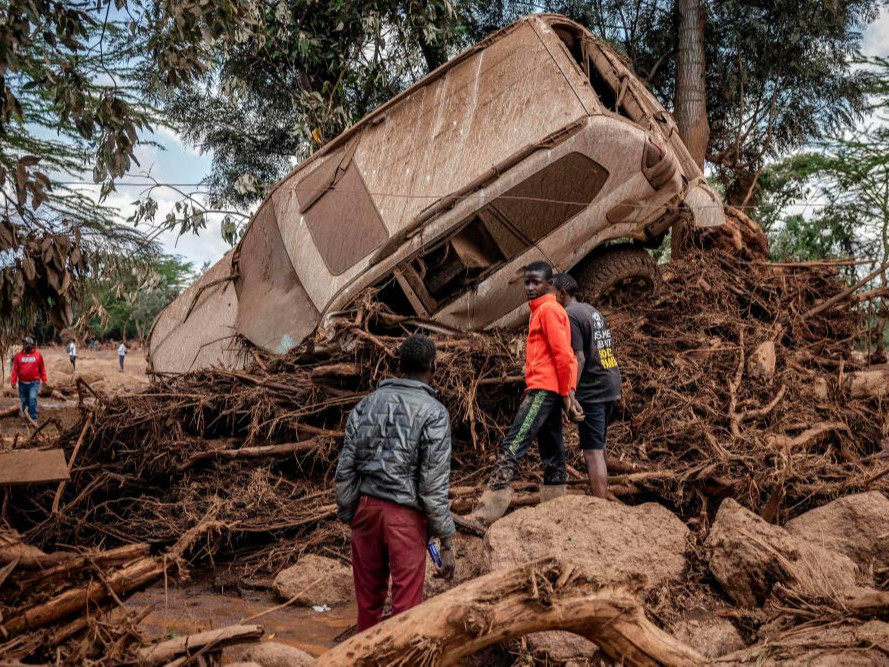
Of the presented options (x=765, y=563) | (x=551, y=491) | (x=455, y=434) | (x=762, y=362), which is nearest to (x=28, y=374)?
(x=455, y=434)

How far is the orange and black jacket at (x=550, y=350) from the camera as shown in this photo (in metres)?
4.44

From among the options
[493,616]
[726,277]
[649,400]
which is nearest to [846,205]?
[726,277]

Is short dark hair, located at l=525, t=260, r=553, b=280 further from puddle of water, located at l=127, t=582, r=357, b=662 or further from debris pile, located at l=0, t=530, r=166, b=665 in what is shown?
debris pile, located at l=0, t=530, r=166, b=665

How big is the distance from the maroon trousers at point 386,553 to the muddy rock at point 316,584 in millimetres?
1092

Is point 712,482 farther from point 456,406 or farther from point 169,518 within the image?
point 169,518

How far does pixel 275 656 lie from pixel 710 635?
74.8 inches

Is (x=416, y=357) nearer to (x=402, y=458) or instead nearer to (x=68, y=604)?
(x=402, y=458)

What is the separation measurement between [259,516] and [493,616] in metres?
2.75

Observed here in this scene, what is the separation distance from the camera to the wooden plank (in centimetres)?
398

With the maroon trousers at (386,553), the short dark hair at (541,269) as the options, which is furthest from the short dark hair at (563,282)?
the maroon trousers at (386,553)

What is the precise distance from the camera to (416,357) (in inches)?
125

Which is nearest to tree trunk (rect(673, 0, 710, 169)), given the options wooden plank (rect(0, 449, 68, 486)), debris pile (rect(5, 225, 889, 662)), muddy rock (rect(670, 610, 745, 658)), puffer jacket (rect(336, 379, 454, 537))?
debris pile (rect(5, 225, 889, 662))

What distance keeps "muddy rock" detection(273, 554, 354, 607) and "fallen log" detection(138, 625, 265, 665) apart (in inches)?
48.0

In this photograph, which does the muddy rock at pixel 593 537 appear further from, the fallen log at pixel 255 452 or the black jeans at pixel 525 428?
the fallen log at pixel 255 452
